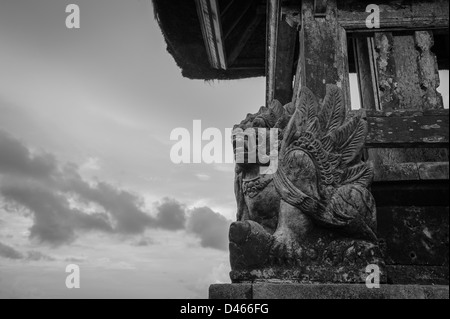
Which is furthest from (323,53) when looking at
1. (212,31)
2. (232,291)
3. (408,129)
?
(212,31)

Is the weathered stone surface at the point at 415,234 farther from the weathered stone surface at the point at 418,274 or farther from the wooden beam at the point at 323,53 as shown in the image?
the wooden beam at the point at 323,53

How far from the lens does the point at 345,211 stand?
271 centimetres

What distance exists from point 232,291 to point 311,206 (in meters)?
0.74

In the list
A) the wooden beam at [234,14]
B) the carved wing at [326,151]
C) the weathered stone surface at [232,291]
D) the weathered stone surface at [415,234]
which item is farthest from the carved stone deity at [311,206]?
the wooden beam at [234,14]

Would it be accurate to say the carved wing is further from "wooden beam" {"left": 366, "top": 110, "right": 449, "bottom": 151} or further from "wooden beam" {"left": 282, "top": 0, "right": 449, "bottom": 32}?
"wooden beam" {"left": 282, "top": 0, "right": 449, "bottom": 32}

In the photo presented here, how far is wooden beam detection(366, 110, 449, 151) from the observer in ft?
10.8

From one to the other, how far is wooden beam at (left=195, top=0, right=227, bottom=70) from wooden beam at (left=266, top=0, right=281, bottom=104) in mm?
769

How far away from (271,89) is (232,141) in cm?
327

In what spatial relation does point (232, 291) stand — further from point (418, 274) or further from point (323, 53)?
point (323, 53)

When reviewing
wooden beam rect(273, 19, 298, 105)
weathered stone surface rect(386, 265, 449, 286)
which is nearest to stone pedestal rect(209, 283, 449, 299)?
weathered stone surface rect(386, 265, 449, 286)

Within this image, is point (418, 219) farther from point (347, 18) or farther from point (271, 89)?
point (271, 89)

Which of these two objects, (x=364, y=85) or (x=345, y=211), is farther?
(x=364, y=85)
